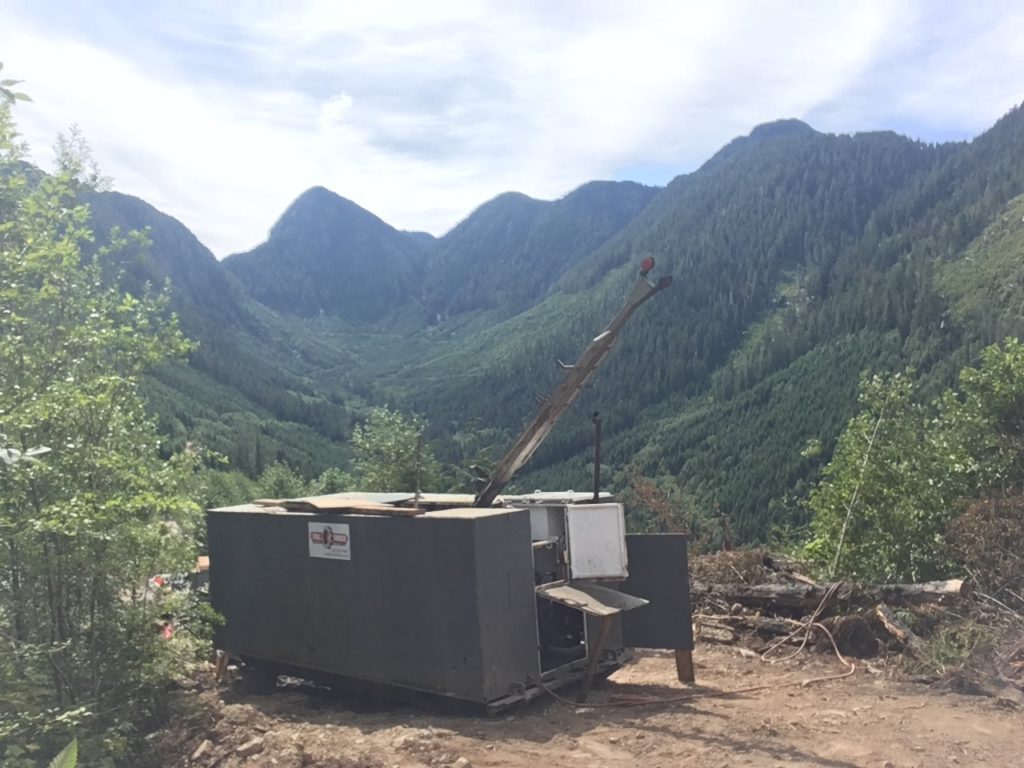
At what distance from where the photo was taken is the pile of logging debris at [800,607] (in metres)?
9.01

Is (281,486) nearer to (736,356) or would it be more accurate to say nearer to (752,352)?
(752,352)

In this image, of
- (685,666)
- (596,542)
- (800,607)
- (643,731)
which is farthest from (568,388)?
(800,607)

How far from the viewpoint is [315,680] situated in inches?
329

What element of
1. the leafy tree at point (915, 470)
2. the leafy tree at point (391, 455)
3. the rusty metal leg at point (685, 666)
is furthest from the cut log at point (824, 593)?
the leafy tree at point (391, 455)

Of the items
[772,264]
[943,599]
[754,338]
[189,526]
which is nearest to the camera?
[189,526]

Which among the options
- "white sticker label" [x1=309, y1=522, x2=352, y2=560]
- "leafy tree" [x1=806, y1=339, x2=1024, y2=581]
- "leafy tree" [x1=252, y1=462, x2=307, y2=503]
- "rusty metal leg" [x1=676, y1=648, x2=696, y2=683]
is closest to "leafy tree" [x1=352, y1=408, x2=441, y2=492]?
"leafy tree" [x1=806, y1=339, x2=1024, y2=581]

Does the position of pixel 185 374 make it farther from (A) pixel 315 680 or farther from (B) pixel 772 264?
(B) pixel 772 264

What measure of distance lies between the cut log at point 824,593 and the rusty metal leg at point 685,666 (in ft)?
7.62

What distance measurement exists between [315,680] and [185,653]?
4.38 ft

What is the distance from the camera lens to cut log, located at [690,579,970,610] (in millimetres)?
8961

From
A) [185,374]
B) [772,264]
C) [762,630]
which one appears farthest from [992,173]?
[762,630]

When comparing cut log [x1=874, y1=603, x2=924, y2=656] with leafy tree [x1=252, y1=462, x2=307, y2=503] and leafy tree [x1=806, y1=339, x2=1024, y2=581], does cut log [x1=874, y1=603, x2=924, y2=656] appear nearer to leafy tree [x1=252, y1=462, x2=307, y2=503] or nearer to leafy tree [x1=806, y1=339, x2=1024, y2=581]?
leafy tree [x1=806, y1=339, x2=1024, y2=581]

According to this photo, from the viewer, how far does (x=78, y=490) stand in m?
7.25

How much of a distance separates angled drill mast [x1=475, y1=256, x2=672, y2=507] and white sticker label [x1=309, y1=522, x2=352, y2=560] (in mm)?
1432
